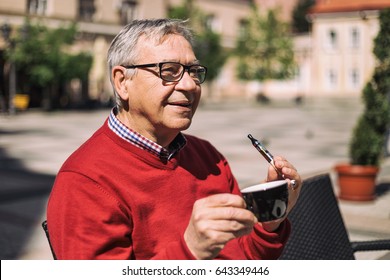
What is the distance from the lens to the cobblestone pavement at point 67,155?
580cm

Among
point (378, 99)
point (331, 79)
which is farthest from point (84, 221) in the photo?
point (331, 79)

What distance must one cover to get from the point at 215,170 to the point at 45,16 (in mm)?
31350

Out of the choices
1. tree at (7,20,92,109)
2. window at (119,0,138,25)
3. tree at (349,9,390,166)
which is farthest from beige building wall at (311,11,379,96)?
tree at (349,9,390,166)

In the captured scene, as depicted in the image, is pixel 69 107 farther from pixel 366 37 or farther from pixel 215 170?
pixel 215 170

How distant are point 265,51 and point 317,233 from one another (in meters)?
38.3

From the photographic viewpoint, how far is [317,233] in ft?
9.24

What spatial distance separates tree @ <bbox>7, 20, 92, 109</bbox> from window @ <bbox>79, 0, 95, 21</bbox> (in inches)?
271

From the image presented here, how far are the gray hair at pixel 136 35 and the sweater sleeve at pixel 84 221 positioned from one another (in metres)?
0.45

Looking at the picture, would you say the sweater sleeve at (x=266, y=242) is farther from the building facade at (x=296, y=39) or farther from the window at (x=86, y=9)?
the window at (x=86, y=9)

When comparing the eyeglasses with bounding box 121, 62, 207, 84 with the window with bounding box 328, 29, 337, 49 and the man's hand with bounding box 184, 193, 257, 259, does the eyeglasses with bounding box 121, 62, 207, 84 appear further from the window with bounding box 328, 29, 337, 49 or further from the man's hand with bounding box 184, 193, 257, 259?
the window with bounding box 328, 29, 337, 49

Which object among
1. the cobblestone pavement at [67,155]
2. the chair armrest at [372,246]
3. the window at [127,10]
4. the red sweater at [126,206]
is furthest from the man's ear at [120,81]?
the window at [127,10]

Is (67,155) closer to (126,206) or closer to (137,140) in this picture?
(137,140)

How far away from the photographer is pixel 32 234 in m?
5.72

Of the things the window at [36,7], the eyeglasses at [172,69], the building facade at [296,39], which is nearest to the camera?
the eyeglasses at [172,69]
